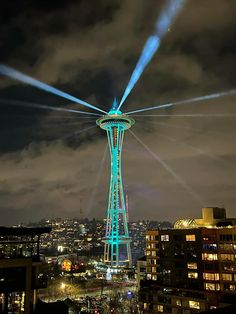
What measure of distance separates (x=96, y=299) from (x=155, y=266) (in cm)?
1213

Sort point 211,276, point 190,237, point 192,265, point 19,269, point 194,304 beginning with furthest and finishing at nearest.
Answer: point 190,237 < point 192,265 < point 211,276 < point 194,304 < point 19,269

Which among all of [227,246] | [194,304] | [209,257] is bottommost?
[194,304]

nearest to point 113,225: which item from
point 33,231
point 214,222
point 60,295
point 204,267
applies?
point 60,295

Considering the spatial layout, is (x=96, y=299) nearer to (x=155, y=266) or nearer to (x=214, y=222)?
(x=155, y=266)

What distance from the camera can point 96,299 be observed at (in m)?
57.3

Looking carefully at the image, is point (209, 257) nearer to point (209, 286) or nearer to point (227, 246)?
point (227, 246)

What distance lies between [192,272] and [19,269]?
31659mm

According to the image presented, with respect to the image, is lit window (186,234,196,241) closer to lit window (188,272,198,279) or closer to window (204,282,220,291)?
lit window (188,272,198,279)

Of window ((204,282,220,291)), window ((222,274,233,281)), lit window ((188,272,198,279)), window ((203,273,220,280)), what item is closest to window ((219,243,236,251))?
window ((222,274,233,281))

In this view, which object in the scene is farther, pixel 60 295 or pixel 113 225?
pixel 113 225

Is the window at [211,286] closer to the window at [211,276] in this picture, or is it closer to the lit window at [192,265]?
the window at [211,276]

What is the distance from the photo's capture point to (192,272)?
46812 millimetres

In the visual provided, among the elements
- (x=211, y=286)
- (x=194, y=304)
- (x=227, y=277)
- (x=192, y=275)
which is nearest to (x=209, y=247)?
(x=227, y=277)

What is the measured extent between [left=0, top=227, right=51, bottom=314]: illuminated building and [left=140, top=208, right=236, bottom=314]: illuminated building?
2691 cm
